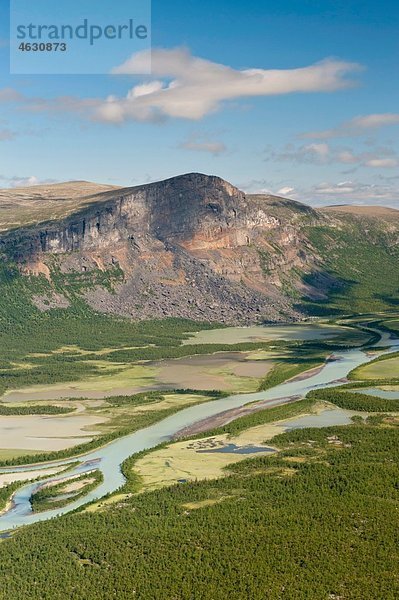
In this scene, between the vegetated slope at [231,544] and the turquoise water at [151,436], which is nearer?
the vegetated slope at [231,544]

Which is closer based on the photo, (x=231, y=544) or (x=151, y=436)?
(x=231, y=544)

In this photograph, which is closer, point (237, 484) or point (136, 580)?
point (136, 580)

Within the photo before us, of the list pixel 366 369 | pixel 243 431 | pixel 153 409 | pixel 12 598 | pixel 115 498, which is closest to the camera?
pixel 12 598

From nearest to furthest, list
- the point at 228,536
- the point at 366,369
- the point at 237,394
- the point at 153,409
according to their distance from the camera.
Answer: the point at 228,536 < the point at 153,409 < the point at 237,394 < the point at 366,369

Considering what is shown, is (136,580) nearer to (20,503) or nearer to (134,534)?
(134,534)

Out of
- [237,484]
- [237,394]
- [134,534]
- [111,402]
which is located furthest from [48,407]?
[134,534]

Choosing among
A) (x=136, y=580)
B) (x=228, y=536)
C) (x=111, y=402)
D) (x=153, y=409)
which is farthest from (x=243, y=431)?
(x=136, y=580)

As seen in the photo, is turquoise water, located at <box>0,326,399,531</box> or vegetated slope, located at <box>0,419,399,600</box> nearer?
vegetated slope, located at <box>0,419,399,600</box>
